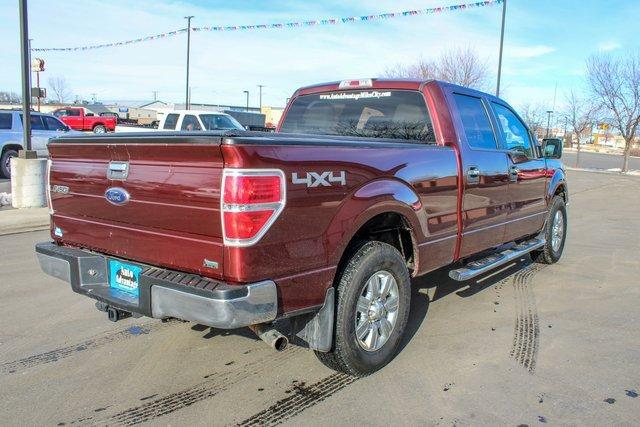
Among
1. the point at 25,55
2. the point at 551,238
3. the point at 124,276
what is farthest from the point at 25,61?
the point at 551,238

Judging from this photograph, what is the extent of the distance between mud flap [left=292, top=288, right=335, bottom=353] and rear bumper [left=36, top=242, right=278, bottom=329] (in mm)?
373

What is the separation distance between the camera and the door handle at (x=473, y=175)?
14.8 feet

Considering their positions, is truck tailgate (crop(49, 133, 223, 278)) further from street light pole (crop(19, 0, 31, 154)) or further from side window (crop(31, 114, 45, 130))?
side window (crop(31, 114, 45, 130))

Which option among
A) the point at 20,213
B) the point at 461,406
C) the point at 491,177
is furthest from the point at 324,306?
the point at 20,213

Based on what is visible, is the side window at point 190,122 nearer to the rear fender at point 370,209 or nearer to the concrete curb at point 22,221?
the concrete curb at point 22,221

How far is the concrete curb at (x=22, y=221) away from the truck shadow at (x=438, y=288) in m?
6.23

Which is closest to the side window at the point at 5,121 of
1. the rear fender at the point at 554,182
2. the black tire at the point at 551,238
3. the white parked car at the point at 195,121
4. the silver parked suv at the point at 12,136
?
the silver parked suv at the point at 12,136

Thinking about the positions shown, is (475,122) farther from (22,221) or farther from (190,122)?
(190,122)

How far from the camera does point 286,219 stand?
112 inches

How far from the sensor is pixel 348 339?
3334 millimetres

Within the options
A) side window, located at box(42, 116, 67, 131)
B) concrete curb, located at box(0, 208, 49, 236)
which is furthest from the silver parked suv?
concrete curb, located at box(0, 208, 49, 236)

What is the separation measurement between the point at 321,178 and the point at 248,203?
0.52 m

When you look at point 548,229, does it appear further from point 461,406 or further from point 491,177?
point 461,406

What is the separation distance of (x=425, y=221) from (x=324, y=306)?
3.94ft
